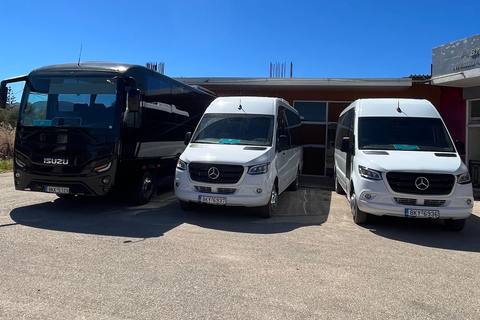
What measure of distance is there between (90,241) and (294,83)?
9859 millimetres

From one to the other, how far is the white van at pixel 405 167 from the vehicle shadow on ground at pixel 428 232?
26 cm

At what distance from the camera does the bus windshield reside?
7133 mm

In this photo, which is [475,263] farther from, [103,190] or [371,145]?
[103,190]

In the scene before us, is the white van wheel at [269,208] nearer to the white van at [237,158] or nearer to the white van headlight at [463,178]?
the white van at [237,158]

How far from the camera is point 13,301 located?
3.43 m

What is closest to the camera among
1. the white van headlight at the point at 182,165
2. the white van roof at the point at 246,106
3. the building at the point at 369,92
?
the white van headlight at the point at 182,165

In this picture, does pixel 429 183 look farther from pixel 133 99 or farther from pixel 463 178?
pixel 133 99

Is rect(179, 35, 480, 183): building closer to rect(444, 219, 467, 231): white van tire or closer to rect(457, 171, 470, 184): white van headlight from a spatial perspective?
rect(457, 171, 470, 184): white van headlight

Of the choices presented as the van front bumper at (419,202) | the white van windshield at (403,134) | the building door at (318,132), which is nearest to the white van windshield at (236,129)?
the white van windshield at (403,134)

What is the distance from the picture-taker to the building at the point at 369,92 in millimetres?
11039

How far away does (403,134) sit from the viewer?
729 cm

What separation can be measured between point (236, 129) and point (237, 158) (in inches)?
49.3

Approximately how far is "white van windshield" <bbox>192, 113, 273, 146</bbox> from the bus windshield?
6.48ft

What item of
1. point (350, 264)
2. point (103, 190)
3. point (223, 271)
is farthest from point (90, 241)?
point (350, 264)
